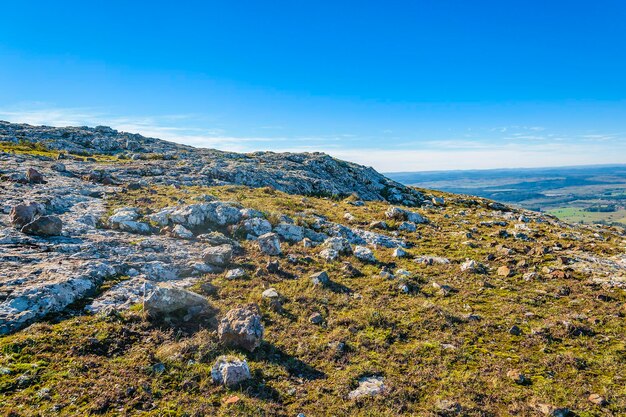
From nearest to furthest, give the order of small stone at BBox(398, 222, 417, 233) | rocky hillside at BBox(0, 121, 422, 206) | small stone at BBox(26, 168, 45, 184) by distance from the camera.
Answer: small stone at BBox(398, 222, 417, 233)
small stone at BBox(26, 168, 45, 184)
rocky hillside at BBox(0, 121, 422, 206)

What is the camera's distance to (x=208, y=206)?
1806 centimetres

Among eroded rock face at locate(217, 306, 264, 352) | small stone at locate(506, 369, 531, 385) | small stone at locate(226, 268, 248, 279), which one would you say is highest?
small stone at locate(226, 268, 248, 279)

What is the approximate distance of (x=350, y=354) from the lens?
888cm

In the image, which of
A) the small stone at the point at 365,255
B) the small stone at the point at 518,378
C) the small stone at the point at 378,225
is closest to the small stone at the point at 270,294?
the small stone at the point at 365,255

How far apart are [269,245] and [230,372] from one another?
8.18 metres

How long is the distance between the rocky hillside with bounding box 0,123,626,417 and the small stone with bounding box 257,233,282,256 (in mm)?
66

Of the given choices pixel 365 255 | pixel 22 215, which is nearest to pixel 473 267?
pixel 365 255

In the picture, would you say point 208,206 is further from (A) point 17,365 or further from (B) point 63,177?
(B) point 63,177

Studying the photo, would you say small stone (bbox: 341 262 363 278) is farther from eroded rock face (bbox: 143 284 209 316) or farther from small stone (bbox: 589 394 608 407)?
small stone (bbox: 589 394 608 407)

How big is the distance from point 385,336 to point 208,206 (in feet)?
41.1

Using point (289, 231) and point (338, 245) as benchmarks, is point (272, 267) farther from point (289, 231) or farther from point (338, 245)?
point (289, 231)

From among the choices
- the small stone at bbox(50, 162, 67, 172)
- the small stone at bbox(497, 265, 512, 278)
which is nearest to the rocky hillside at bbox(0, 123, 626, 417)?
the small stone at bbox(497, 265, 512, 278)

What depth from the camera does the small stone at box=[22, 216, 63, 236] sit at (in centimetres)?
1297

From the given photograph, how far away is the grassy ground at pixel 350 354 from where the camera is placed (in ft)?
22.6
